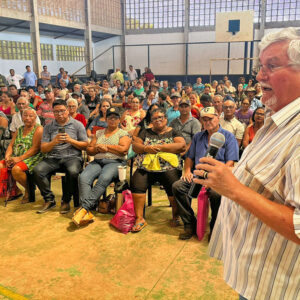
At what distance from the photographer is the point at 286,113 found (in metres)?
1.05

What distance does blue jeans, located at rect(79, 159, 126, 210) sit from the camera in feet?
13.1

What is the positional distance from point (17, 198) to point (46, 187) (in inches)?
30.2

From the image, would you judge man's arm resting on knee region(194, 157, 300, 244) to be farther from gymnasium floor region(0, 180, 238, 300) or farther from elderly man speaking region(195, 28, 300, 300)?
gymnasium floor region(0, 180, 238, 300)

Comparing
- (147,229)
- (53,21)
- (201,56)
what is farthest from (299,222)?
(201,56)

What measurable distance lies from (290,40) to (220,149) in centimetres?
257

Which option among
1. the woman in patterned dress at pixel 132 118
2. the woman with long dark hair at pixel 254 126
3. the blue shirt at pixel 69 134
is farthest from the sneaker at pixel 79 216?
the woman with long dark hair at pixel 254 126

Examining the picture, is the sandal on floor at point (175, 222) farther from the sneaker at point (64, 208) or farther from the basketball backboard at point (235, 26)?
the basketball backboard at point (235, 26)

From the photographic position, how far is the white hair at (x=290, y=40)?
3.40 ft

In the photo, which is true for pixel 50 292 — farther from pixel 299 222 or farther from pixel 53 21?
pixel 53 21

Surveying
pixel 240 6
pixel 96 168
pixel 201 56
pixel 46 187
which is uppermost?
pixel 240 6

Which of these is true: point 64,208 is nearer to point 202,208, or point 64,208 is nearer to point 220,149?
point 202,208

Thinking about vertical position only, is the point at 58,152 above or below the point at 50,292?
above

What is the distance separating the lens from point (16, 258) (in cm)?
317

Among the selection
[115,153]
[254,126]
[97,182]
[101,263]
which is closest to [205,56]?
[254,126]
